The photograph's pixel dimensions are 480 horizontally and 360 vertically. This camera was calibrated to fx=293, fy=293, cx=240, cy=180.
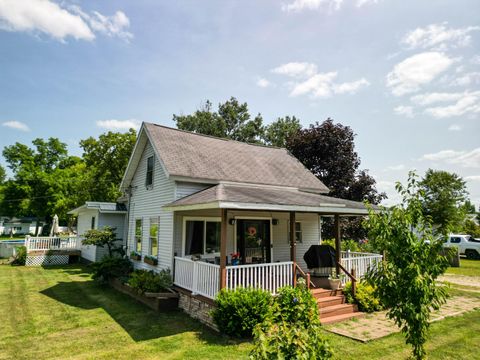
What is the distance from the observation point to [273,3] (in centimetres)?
930

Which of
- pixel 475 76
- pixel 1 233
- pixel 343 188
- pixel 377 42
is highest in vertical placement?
pixel 377 42

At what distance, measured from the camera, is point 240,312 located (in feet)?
23.5

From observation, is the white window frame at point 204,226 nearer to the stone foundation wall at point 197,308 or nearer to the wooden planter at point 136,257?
the stone foundation wall at point 197,308

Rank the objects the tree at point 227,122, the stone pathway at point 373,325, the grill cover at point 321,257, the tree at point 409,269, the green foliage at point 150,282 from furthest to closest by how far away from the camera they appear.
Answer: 1. the tree at point 227,122
2. the grill cover at point 321,257
3. the green foliage at point 150,282
4. the stone pathway at point 373,325
5. the tree at point 409,269

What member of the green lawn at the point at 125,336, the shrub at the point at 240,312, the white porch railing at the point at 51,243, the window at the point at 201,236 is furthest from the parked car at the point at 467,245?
the white porch railing at the point at 51,243

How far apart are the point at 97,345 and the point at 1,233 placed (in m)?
84.1

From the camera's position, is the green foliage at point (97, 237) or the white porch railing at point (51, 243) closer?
the green foliage at point (97, 237)

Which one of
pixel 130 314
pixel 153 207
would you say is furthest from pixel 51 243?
pixel 130 314

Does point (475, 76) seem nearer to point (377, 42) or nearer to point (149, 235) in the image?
point (377, 42)

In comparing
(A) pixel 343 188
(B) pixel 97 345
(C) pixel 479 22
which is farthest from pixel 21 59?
(A) pixel 343 188

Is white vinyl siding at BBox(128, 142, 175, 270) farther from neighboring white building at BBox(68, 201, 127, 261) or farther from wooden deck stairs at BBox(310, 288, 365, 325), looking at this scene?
wooden deck stairs at BBox(310, 288, 365, 325)

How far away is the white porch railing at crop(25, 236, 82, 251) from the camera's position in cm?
1977

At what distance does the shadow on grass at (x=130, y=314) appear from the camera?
299 inches

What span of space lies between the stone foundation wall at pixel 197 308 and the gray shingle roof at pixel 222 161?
434 cm
